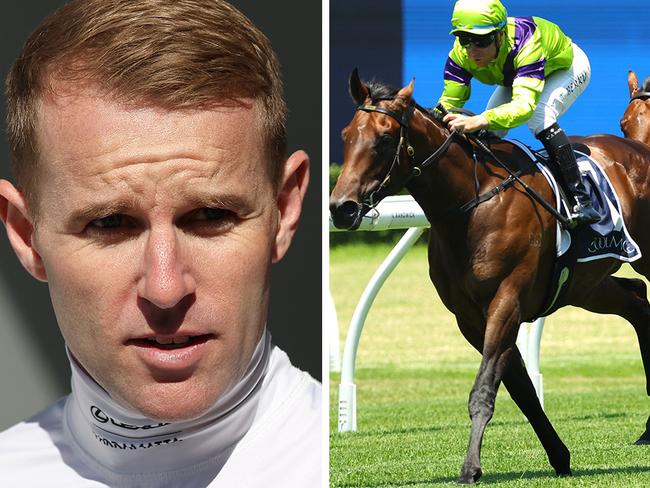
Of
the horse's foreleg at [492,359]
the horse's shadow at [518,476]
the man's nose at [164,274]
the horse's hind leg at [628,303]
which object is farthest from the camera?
the horse's hind leg at [628,303]

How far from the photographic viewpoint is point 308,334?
113 inches

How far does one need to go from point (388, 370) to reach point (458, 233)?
332 cm

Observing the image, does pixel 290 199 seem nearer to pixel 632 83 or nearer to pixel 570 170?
pixel 570 170

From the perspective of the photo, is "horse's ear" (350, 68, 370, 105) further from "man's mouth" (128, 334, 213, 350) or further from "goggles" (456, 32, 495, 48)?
"man's mouth" (128, 334, 213, 350)

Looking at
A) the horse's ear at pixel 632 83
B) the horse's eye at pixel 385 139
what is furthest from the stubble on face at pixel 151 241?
the horse's ear at pixel 632 83

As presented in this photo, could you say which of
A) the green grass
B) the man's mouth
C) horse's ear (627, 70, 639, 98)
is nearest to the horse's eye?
the green grass

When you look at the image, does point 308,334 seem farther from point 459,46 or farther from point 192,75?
point 459,46

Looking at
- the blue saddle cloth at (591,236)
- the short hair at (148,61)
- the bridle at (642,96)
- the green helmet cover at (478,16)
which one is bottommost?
the blue saddle cloth at (591,236)

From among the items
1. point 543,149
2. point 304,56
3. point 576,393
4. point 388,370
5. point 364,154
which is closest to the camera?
point 304,56

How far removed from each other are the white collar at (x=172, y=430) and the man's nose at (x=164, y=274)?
257 mm

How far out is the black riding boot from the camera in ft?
18.0

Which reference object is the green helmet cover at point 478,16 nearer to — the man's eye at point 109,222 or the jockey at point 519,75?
the jockey at point 519,75

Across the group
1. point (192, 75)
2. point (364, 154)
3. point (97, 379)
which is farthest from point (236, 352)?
point (364, 154)

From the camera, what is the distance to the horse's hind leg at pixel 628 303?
6.18m
